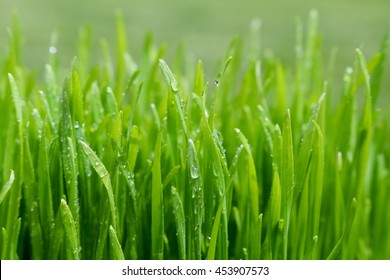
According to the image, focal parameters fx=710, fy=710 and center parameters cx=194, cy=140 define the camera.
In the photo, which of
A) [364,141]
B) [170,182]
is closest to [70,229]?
[170,182]

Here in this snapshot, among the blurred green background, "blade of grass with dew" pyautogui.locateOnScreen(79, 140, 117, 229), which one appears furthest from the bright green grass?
the blurred green background

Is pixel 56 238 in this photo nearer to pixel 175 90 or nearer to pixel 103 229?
pixel 103 229

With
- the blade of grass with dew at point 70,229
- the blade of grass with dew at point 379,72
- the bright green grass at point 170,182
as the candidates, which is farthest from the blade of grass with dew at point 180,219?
the blade of grass with dew at point 379,72

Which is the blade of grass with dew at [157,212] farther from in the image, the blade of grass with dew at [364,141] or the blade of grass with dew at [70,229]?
the blade of grass with dew at [364,141]

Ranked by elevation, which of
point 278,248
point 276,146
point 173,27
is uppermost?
point 173,27

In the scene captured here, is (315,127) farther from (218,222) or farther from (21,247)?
(21,247)

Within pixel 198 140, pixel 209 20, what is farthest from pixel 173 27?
pixel 198 140

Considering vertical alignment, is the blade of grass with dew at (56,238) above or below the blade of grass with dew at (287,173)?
below

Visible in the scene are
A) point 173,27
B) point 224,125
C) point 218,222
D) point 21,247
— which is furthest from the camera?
point 173,27
